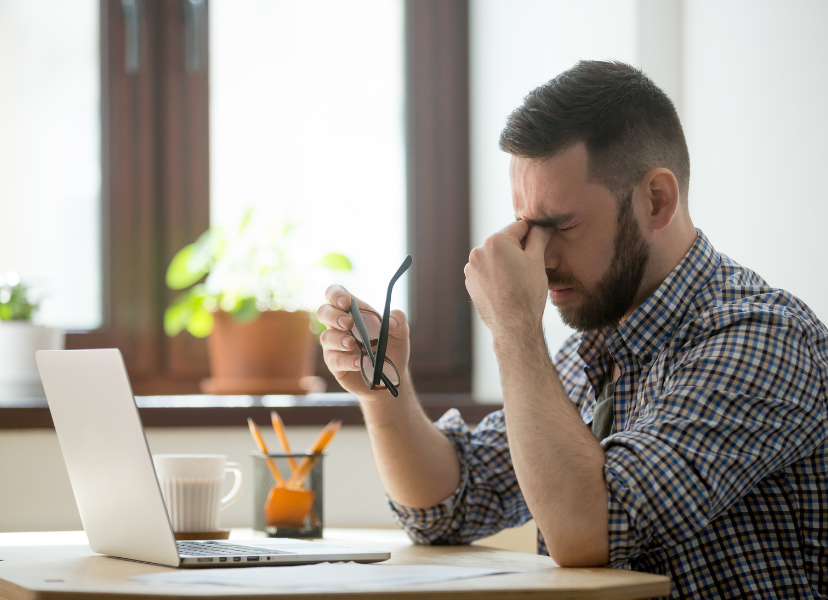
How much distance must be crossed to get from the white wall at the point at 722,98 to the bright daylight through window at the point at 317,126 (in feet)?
0.79

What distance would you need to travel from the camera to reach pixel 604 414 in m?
1.29

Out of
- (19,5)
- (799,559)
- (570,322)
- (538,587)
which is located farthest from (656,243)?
(19,5)

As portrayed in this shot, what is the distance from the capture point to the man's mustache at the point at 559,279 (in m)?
1.26

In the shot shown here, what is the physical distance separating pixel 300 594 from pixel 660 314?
648 millimetres

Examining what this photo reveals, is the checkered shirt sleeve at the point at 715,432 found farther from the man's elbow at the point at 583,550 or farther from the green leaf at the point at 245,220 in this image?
the green leaf at the point at 245,220

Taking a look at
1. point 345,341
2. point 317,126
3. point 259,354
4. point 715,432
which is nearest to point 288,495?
point 345,341

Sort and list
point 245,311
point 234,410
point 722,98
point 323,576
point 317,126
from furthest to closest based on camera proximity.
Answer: point 317,126
point 245,311
point 234,410
point 722,98
point 323,576

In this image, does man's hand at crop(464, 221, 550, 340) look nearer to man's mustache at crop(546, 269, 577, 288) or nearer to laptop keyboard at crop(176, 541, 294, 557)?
man's mustache at crop(546, 269, 577, 288)

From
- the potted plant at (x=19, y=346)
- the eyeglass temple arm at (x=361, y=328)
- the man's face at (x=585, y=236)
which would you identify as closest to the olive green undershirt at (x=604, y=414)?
the man's face at (x=585, y=236)

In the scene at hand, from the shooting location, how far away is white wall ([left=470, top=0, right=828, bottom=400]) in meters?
1.45

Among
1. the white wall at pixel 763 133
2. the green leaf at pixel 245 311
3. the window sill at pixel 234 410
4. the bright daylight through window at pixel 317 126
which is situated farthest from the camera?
the bright daylight through window at pixel 317 126

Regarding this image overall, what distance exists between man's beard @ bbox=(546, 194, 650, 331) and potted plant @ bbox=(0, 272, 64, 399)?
48.6 inches

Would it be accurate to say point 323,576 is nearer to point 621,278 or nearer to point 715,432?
point 715,432

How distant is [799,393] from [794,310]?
0.13 metres
